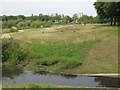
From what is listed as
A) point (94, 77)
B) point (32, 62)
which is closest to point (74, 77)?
point (94, 77)

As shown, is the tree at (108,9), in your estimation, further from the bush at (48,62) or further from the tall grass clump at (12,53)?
the bush at (48,62)

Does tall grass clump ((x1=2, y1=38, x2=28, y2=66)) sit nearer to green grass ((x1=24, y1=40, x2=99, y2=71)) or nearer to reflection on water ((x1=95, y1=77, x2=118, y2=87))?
green grass ((x1=24, y1=40, x2=99, y2=71))

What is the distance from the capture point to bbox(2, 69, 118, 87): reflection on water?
121 ft

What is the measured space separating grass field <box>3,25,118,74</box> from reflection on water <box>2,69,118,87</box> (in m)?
2.23

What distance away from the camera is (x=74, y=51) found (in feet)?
165

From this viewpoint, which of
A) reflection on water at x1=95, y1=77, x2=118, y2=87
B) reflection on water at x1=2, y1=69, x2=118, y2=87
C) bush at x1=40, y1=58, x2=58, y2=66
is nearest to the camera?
reflection on water at x1=95, y1=77, x2=118, y2=87

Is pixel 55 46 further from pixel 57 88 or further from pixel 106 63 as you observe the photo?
pixel 57 88

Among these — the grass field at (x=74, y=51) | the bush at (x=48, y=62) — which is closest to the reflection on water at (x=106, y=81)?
the grass field at (x=74, y=51)

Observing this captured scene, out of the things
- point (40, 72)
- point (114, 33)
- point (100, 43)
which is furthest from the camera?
point (114, 33)

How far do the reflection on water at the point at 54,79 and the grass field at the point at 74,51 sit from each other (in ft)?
7.32

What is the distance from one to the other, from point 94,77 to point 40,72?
24.6ft

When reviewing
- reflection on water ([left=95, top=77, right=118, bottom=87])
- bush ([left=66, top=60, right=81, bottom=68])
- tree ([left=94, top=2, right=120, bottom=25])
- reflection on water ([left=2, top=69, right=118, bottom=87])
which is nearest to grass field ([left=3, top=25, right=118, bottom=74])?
bush ([left=66, top=60, right=81, bottom=68])

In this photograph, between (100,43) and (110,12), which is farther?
(110,12)

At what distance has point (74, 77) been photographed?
41.3m
